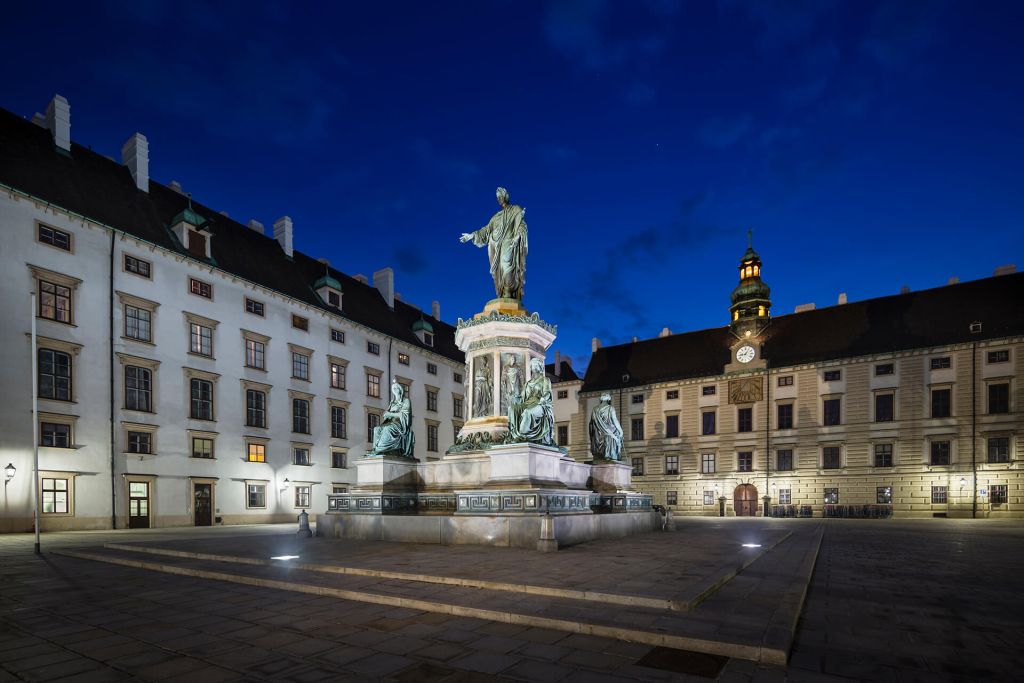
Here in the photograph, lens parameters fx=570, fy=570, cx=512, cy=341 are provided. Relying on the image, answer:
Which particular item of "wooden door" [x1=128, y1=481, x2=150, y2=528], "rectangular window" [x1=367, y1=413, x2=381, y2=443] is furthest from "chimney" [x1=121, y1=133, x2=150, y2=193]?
"rectangular window" [x1=367, y1=413, x2=381, y2=443]

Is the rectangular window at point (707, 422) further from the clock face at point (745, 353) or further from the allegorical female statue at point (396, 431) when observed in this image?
the allegorical female statue at point (396, 431)

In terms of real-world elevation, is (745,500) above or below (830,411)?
below

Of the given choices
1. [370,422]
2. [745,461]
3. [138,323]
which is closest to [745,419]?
[745,461]

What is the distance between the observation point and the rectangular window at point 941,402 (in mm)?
38438

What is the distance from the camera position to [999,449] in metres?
36.4

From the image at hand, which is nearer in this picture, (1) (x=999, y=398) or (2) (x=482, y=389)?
(2) (x=482, y=389)

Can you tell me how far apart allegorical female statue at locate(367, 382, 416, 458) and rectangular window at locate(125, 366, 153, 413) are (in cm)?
1803

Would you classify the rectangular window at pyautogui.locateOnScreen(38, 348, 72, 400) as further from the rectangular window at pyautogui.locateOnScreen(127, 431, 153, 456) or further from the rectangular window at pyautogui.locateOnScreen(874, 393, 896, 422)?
the rectangular window at pyautogui.locateOnScreen(874, 393, 896, 422)

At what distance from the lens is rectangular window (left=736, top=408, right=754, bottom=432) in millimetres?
45656

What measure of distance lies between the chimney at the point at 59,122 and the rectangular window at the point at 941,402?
2150 inches

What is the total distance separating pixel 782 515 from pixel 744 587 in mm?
38825

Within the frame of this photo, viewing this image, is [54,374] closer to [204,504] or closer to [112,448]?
[112,448]

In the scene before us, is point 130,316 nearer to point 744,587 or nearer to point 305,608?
point 305,608

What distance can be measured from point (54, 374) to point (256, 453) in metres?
11.4
